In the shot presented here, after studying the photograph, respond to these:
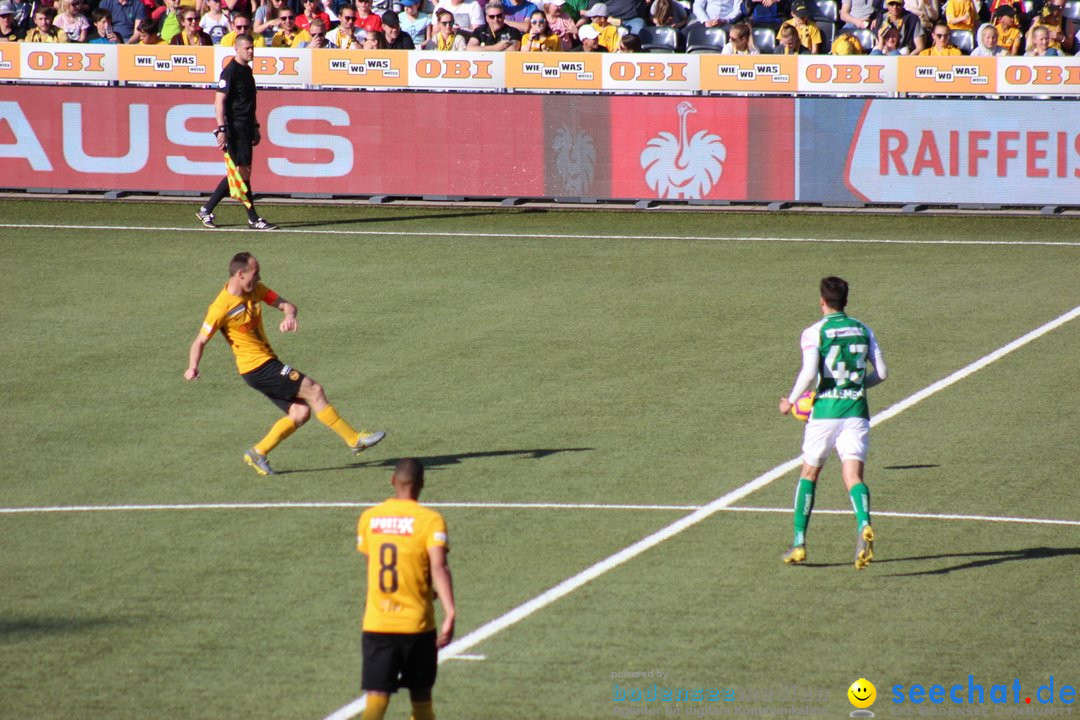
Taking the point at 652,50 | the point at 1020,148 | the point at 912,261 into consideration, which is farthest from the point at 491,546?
the point at 652,50

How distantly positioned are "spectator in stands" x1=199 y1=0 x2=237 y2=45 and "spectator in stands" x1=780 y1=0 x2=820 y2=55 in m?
10.3

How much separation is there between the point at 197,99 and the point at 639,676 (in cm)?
1784

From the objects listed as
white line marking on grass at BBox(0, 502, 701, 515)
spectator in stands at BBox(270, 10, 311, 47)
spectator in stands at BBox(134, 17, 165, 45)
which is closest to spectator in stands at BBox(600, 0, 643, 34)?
spectator in stands at BBox(270, 10, 311, 47)

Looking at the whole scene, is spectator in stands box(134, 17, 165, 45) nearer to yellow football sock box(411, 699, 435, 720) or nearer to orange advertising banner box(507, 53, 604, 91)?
orange advertising banner box(507, 53, 604, 91)

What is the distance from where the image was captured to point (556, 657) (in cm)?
930

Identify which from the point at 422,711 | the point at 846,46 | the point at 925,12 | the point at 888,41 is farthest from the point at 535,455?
the point at 925,12

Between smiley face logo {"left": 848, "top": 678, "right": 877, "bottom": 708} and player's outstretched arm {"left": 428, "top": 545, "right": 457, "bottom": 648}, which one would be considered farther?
smiley face logo {"left": 848, "top": 678, "right": 877, "bottom": 708}

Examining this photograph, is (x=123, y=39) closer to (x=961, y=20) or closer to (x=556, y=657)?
(x=961, y=20)

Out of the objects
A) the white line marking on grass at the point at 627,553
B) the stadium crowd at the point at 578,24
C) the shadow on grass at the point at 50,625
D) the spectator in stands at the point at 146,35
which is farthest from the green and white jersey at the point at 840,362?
the spectator in stands at the point at 146,35

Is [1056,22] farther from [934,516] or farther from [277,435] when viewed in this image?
[277,435]

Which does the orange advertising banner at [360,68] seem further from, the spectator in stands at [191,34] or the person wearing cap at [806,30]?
the person wearing cap at [806,30]

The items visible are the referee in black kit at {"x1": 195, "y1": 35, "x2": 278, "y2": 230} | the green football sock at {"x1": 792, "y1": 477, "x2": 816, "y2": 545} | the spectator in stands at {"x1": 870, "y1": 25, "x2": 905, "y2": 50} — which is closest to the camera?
the green football sock at {"x1": 792, "y1": 477, "x2": 816, "y2": 545}

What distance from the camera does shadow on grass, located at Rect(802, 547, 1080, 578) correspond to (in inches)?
430

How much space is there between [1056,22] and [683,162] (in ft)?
23.4
